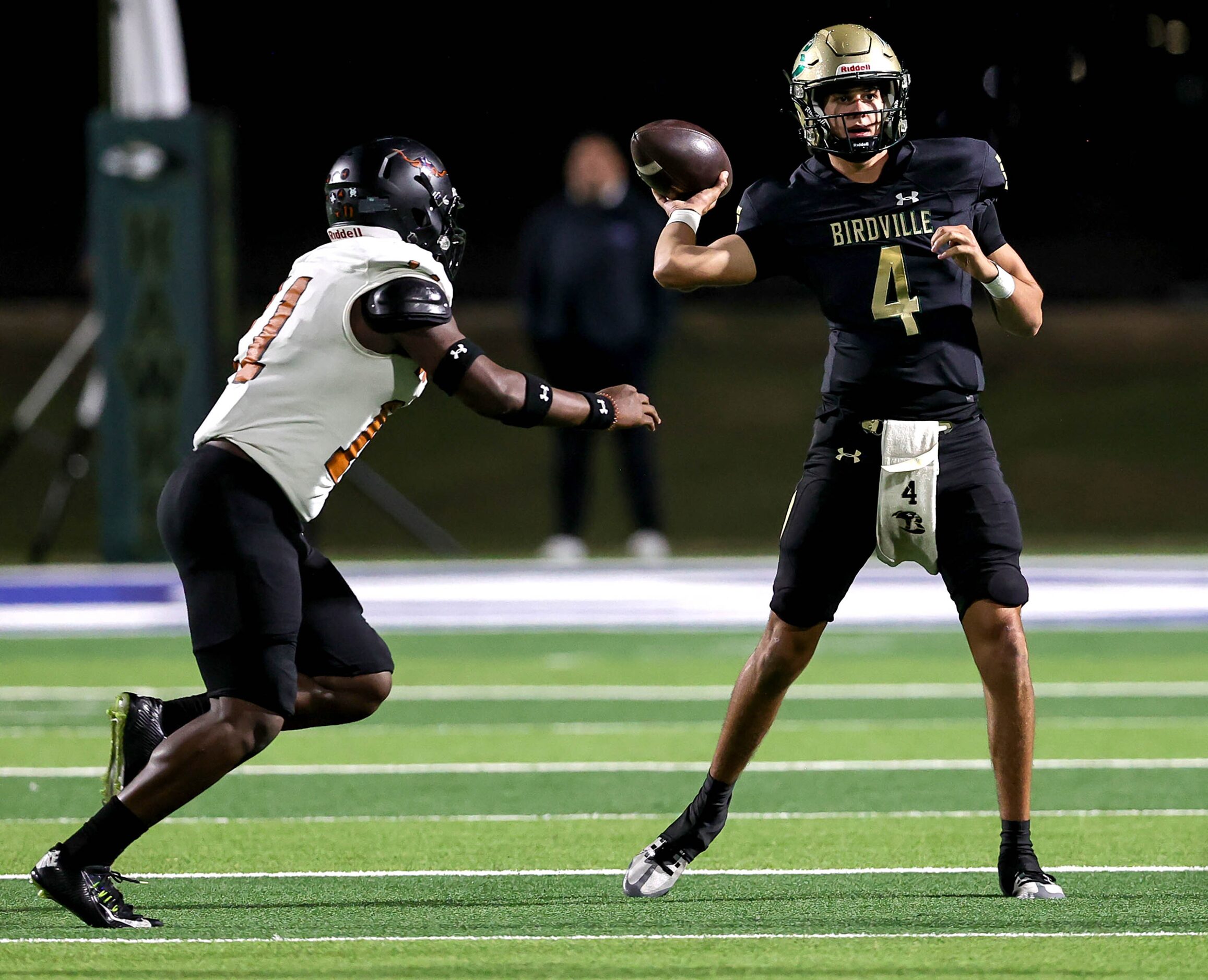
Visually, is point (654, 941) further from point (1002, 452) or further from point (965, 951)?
point (1002, 452)

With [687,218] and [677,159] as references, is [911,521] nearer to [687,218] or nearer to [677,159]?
[687,218]

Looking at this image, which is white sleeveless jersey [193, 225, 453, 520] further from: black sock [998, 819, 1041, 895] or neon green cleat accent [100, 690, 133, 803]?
black sock [998, 819, 1041, 895]

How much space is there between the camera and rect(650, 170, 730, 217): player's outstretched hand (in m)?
5.14

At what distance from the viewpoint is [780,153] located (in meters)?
16.3

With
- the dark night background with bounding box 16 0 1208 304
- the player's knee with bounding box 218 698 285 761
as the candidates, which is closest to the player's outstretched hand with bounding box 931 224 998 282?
the player's knee with bounding box 218 698 285 761

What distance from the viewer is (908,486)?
15.8 ft

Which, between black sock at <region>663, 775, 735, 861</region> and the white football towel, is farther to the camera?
black sock at <region>663, 775, 735, 861</region>

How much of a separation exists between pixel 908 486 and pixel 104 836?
1859mm

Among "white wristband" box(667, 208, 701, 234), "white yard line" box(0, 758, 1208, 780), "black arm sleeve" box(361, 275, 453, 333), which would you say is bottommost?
"white yard line" box(0, 758, 1208, 780)

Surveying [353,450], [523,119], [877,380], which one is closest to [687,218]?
[877,380]

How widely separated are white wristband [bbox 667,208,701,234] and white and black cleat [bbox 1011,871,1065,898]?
5.30 feet

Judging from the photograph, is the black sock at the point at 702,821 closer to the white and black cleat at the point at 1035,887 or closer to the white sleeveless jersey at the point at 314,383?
the white and black cleat at the point at 1035,887

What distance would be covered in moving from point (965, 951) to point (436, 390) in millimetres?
11426

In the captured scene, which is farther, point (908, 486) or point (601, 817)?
point (601, 817)
